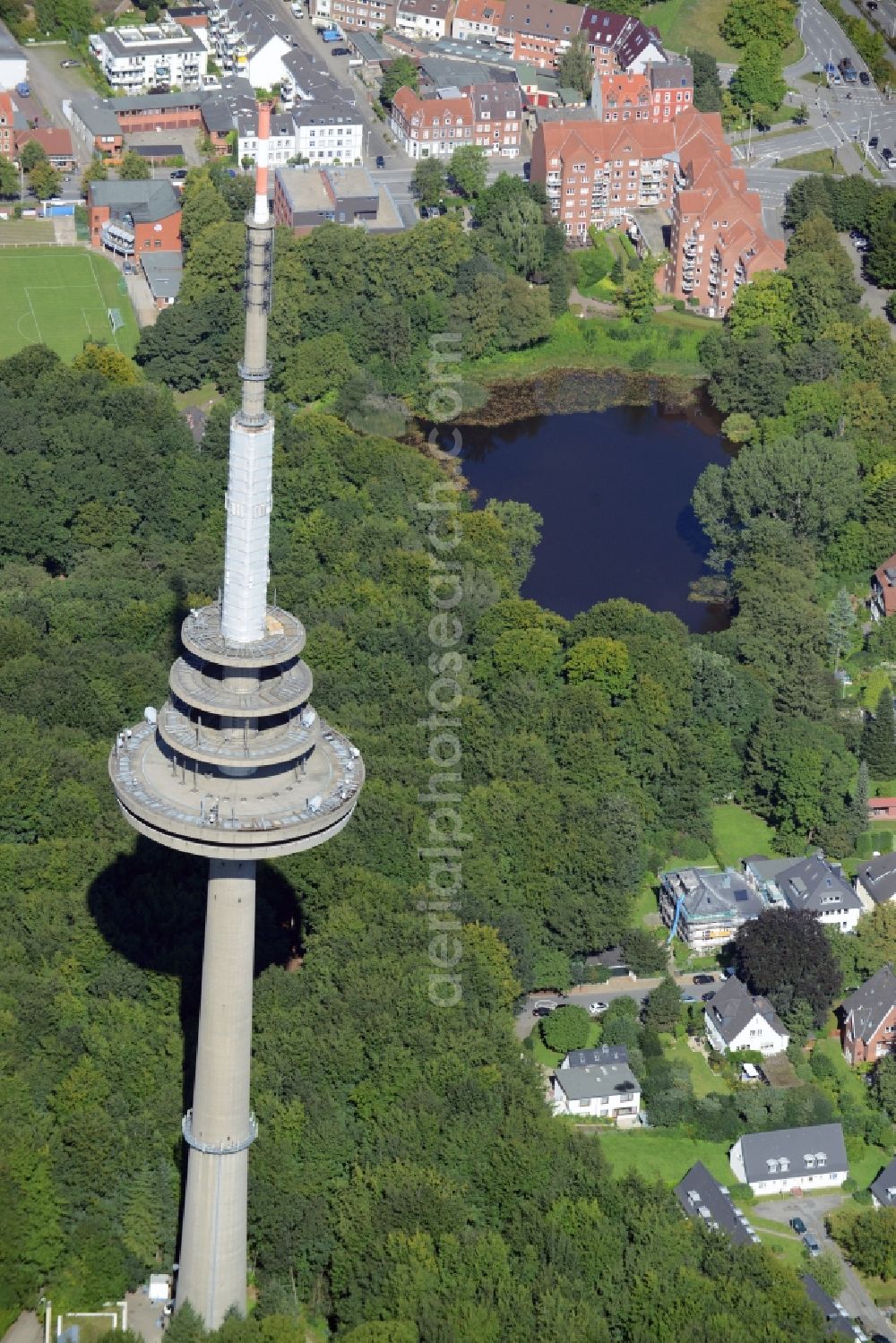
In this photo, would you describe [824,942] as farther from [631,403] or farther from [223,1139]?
[631,403]

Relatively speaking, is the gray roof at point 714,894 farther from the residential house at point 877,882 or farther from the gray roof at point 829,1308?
the gray roof at point 829,1308

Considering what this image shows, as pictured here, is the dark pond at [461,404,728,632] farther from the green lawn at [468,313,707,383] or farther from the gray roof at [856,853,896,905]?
the gray roof at [856,853,896,905]

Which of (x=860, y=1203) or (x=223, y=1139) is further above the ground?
(x=223, y=1139)

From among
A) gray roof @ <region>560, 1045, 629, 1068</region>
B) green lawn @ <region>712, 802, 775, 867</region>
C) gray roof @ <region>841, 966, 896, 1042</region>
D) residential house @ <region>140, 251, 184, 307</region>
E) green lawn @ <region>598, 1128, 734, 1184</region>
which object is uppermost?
residential house @ <region>140, 251, 184, 307</region>

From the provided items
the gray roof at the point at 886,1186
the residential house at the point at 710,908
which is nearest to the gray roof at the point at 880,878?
the residential house at the point at 710,908

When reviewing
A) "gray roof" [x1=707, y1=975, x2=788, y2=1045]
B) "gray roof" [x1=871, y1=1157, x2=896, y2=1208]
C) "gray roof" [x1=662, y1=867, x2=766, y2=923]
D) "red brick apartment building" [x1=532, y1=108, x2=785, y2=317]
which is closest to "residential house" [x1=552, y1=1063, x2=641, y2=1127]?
"gray roof" [x1=707, y1=975, x2=788, y2=1045]

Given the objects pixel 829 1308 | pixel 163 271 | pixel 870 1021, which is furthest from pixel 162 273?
pixel 829 1308

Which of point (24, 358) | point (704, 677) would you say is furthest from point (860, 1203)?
point (24, 358)
